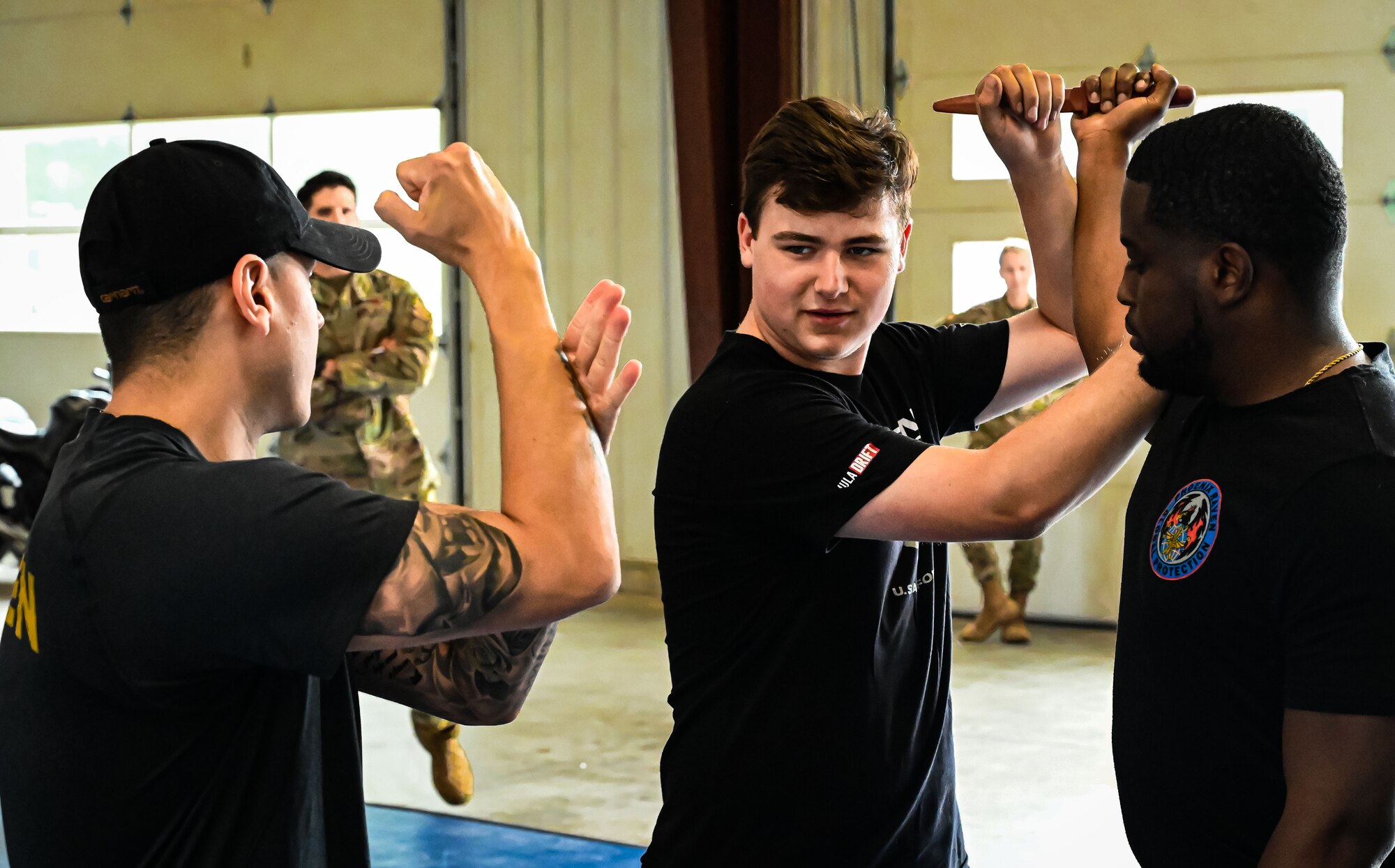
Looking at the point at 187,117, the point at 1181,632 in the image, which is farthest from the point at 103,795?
the point at 187,117

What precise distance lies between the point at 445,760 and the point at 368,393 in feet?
3.90

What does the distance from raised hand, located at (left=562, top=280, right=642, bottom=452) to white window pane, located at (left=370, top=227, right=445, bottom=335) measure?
634 cm

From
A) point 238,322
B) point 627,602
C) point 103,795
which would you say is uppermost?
point 238,322

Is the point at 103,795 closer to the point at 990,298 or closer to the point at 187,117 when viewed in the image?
the point at 990,298

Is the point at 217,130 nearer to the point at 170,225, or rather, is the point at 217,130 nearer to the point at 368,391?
the point at 368,391

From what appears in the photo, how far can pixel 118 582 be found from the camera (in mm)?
1112

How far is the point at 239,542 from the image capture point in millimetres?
1092

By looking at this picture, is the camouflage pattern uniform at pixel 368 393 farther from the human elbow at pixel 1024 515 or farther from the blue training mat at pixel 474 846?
the human elbow at pixel 1024 515

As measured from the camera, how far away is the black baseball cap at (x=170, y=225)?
124 centimetres

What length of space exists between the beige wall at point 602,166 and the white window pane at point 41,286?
9.35 ft

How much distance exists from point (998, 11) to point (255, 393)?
5908 mm

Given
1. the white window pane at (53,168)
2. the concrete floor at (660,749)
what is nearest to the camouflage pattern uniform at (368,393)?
the concrete floor at (660,749)

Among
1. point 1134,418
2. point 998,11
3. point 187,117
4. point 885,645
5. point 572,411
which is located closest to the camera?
point 572,411

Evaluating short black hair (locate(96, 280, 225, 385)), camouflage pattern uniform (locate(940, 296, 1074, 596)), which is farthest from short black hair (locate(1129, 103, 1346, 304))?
camouflage pattern uniform (locate(940, 296, 1074, 596))
